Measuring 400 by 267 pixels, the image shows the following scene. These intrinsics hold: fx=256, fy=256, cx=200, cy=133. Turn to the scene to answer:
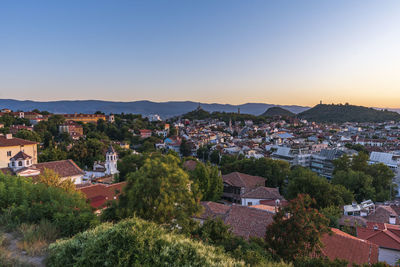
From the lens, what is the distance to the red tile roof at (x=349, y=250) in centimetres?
958

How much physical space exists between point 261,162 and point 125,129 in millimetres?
45243

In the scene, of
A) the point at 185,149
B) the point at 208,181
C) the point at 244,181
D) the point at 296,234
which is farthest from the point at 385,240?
the point at 185,149

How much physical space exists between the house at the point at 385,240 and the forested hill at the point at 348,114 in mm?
147044

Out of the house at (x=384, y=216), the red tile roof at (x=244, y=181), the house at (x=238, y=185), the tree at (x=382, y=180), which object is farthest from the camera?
the tree at (x=382, y=180)

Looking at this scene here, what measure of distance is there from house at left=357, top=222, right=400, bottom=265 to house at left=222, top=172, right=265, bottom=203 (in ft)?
44.9

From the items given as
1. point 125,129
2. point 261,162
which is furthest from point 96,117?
point 261,162

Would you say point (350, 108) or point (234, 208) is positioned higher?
point (350, 108)

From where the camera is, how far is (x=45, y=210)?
266 inches

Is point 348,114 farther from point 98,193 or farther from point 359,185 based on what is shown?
point 98,193

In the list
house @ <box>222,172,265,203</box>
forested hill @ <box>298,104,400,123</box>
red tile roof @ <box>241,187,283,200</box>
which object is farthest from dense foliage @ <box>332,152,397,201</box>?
forested hill @ <box>298,104,400,123</box>

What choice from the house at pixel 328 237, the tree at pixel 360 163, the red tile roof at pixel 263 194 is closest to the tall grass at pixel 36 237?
the house at pixel 328 237

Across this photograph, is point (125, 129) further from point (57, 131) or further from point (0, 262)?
point (0, 262)

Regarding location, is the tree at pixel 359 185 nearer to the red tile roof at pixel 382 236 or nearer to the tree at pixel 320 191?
the tree at pixel 320 191

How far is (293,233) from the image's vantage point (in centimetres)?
762
